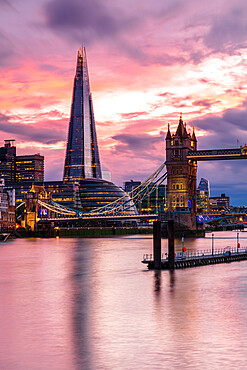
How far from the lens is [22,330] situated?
33.7 metres

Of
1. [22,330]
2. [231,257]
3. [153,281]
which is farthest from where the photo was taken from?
[231,257]

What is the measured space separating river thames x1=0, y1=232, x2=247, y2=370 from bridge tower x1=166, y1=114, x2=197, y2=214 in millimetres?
96146

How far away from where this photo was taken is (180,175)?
16175cm

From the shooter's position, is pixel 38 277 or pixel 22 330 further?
pixel 38 277

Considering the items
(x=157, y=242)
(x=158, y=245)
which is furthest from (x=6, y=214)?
(x=157, y=242)

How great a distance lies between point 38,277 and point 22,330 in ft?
91.7

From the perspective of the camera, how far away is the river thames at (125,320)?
2745 centimetres

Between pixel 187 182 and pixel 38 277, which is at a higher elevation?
pixel 187 182

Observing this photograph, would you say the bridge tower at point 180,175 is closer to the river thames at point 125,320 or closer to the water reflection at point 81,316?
the water reflection at point 81,316

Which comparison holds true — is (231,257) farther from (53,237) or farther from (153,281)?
(53,237)

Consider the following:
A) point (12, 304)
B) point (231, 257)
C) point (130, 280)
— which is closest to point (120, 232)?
point (231, 257)

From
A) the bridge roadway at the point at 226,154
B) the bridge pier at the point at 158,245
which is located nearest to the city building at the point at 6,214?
the bridge roadway at the point at 226,154

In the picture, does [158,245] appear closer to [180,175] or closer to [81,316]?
[81,316]

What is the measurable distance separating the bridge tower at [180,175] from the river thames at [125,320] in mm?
96146
